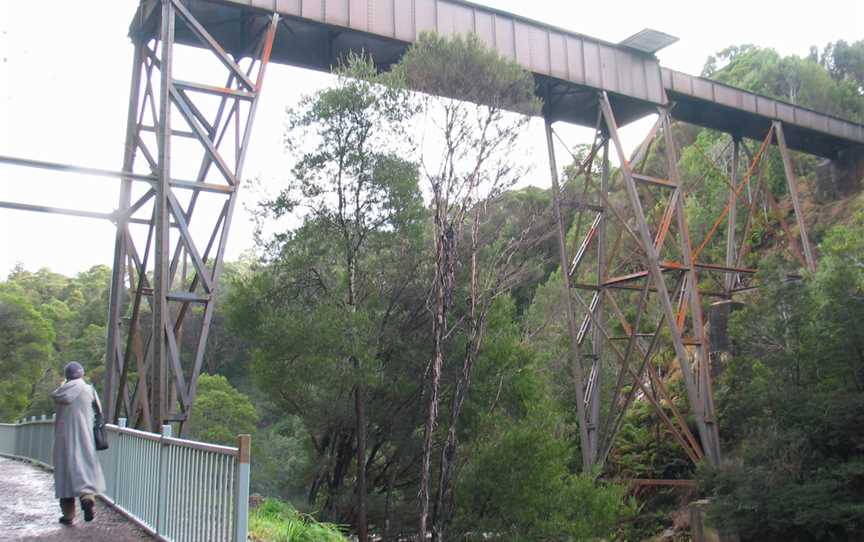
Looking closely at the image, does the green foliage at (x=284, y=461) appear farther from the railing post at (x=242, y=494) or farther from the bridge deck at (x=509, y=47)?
the railing post at (x=242, y=494)

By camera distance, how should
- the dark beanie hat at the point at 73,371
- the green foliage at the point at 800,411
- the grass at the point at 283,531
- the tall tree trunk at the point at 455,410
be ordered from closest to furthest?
the dark beanie hat at the point at 73,371
the grass at the point at 283,531
the tall tree trunk at the point at 455,410
the green foliage at the point at 800,411

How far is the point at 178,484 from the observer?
6.35m

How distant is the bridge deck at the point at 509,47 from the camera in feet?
41.9

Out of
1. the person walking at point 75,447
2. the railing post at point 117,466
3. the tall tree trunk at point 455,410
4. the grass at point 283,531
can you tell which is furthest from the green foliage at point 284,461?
the person walking at point 75,447

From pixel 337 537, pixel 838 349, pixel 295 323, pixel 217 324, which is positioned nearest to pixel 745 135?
pixel 838 349

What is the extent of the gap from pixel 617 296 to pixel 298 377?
777 inches

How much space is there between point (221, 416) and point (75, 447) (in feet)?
67.2

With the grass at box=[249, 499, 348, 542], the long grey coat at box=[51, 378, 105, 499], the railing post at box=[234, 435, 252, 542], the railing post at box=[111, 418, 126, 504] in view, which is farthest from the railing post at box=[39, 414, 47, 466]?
the railing post at box=[234, 435, 252, 542]

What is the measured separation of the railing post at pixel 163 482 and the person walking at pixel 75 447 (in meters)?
0.65

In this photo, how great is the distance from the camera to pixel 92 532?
704 cm

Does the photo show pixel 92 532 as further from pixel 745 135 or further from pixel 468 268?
pixel 745 135

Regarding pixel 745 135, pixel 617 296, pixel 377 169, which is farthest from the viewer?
pixel 617 296

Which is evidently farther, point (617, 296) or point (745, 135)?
point (617, 296)

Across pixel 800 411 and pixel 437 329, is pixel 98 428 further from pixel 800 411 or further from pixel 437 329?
pixel 800 411
